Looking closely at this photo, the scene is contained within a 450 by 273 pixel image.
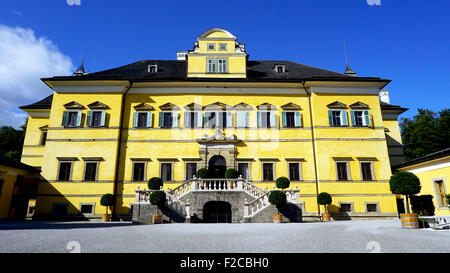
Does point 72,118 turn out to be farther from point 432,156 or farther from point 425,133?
point 425,133

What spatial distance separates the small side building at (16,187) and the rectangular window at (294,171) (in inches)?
873

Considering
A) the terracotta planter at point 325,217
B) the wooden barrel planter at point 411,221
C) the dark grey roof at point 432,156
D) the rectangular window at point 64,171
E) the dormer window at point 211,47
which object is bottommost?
the terracotta planter at point 325,217

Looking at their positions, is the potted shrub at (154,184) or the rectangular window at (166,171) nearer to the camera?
the potted shrub at (154,184)

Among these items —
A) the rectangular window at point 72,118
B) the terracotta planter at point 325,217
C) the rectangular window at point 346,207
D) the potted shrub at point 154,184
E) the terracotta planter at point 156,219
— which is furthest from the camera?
the rectangular window at point 72,118

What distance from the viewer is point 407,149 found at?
120 ft

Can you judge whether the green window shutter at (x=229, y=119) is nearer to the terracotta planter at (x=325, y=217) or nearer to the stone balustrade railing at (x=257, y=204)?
the stone balustrade railing at (x=257, y=204)

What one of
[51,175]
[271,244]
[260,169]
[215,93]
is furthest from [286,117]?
[51,175]

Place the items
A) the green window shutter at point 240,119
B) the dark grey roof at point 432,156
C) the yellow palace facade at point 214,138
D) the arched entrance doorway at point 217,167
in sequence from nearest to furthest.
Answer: the dark grey roof at point 432,156 → the yellow palace facade at point 214,138 → the arched entrance doorway at point 217,167 → the green window shutter at point 240,119

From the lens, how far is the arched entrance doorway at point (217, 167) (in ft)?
71.1

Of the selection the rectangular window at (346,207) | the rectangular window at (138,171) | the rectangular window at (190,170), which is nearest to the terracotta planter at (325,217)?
the rectangular window at (346,207)

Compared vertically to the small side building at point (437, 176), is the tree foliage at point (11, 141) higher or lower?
higher

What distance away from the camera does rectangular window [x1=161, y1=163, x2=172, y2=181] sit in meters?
21.2

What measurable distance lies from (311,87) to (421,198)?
11.8m

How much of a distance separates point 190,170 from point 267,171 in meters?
6.51
